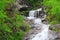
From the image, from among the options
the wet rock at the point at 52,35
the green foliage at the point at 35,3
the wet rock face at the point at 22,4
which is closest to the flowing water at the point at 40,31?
the wet rock at the point at 52,35

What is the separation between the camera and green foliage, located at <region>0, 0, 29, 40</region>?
67.3 feet

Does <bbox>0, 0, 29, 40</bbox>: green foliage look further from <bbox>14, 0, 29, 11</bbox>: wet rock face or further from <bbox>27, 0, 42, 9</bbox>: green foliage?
<bbox>27, 0, 42, 9</bbox>: green foliage

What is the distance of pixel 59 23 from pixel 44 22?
5041 mm

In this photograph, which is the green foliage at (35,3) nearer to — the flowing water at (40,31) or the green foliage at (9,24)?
the flowing water at (40,31)

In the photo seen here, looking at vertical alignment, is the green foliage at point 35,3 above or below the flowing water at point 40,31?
above

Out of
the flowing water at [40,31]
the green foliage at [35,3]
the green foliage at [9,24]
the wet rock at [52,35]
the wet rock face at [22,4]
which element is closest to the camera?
the green foliage at [9,24]

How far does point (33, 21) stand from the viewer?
98.3 feet

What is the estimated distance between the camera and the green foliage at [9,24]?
67.3 feet

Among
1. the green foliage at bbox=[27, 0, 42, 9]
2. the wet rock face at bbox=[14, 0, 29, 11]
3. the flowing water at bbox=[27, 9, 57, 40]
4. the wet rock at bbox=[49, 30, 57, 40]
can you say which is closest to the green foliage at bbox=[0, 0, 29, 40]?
the flowing water at bbox=[27, 9, 57, 40]

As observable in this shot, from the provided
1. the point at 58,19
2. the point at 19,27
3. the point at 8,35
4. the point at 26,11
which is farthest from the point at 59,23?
the point at 26,11

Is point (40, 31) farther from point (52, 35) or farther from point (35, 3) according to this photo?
point (35, 3)

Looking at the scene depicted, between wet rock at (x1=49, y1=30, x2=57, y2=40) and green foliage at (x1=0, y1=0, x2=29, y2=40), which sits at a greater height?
green foliage at (x1=0, y1=0, x2=29, y2=40)

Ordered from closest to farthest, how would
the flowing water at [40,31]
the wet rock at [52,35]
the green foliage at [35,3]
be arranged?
the wet rock at [52,35]
the flowing water at [40,31]
the green foliage at [35,3]

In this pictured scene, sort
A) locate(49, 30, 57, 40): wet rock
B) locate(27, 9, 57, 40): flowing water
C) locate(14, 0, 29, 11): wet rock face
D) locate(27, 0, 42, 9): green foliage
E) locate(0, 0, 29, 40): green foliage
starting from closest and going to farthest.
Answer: locate(0, 0, 29, 40): green foliage
locate(49, 30, 57, 40): wet rock
locate(27, 9, 57, 40): flowing water
locate(14, 0, 29, 11): wet rock face
locate(27, 0, 42, 9): green foliage
